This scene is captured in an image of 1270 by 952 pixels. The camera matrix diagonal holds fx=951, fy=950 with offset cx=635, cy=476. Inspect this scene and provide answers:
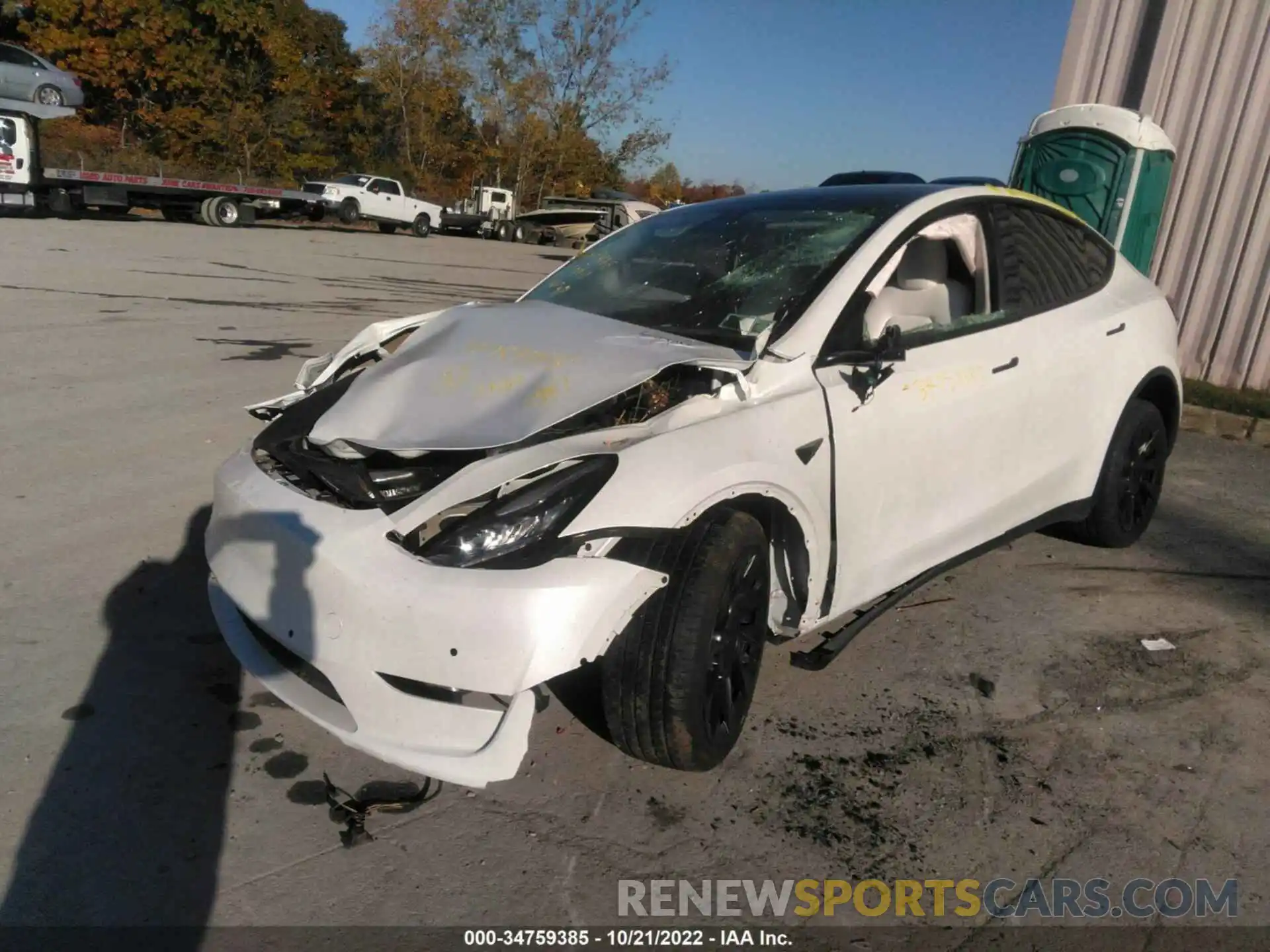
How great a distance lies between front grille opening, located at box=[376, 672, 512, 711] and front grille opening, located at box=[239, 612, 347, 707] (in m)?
0.18

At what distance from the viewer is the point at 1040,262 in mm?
3900

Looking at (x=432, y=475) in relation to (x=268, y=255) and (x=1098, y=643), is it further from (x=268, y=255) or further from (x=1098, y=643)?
(x=268, y=255)

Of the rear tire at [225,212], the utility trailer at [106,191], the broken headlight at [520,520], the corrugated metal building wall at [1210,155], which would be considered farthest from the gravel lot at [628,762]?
the rear tire at [225,212]

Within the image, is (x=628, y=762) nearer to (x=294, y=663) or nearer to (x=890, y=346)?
(x=294, y=663)

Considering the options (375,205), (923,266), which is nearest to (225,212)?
(375,205)

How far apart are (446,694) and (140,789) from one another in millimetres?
902

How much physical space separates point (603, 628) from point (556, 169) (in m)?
49.6

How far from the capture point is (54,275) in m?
11.3

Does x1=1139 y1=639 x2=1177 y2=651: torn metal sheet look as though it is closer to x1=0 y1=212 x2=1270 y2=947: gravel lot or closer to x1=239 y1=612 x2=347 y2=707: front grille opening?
x1=0 y1=212 x2=1270 y2=947: gravel lot

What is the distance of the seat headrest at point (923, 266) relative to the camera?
11.7 ft

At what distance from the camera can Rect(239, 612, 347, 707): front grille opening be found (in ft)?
8.15

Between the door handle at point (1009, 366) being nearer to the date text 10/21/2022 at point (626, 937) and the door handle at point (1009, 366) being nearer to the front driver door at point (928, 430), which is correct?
the front driver door at point (928, 430)

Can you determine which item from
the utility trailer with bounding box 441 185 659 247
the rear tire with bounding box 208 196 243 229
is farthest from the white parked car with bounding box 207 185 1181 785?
the utility trailer with bounding box 441 185 659 247

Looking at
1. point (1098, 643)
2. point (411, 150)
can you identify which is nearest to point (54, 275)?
point (1098, 643)
